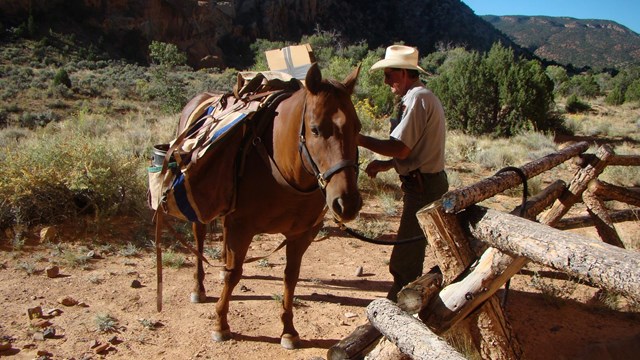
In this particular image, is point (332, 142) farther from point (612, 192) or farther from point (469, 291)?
point (612, 192)

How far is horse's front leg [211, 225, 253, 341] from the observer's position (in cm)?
351

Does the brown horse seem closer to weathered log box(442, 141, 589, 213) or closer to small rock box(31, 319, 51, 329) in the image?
weathered log box(442, 141, 589, 213)

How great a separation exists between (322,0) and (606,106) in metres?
40.5

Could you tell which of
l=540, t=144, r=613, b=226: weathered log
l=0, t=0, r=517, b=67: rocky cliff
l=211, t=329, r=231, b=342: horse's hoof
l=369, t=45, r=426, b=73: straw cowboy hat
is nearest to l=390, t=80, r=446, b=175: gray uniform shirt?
l=369, t=45, r=426, b=73: straw cowboy hat

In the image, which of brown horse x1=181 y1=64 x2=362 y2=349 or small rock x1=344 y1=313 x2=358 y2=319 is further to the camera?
small rock x1=344 y1=313 x2=358 y2=319

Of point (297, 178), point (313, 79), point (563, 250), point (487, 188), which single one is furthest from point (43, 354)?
point (563, 250)

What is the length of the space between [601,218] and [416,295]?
3.42m

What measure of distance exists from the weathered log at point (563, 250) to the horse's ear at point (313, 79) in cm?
114

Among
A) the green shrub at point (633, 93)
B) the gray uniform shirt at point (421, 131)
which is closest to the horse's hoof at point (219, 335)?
the gray uniform shirt at point (421, 131)

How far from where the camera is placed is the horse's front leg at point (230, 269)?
351cm

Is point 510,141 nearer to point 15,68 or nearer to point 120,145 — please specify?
point 120,145

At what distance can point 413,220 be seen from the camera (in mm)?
3426

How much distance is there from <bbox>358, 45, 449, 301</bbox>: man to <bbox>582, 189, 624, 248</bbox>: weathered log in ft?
7.07

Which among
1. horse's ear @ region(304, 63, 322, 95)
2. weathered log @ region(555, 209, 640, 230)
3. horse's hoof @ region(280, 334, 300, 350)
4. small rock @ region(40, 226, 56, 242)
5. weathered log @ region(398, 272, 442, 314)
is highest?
horse's ear @ region(304, 63, 322, 95)
